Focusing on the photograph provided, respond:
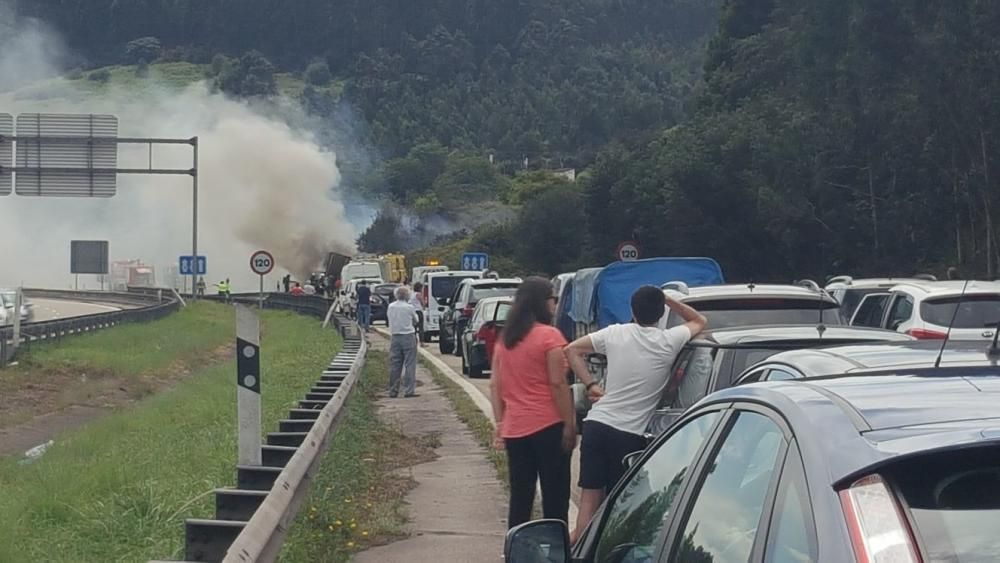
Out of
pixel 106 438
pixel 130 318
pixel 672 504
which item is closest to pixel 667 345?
pixel 672 504

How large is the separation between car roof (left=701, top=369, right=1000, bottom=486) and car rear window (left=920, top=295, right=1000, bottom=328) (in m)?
12.3

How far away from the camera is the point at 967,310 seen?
15.5 m

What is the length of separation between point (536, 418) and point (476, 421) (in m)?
9.19

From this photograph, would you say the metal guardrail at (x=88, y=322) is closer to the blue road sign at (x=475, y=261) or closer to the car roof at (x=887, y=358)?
the blue road sign at (x=475, y=261)

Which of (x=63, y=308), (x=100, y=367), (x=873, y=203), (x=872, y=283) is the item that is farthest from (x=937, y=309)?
(x=63, y=308)

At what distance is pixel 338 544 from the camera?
9656 mm

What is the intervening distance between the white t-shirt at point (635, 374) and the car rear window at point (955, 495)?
5.91 metres

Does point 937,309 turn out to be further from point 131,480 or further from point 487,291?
point 487,291

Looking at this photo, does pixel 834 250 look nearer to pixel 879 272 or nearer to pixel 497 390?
Result: pixel 879 272

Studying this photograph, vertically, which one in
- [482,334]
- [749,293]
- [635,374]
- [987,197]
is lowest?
[482,334]

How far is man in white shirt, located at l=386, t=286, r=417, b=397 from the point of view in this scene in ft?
70.8

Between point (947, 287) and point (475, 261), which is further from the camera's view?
point (475, 261)

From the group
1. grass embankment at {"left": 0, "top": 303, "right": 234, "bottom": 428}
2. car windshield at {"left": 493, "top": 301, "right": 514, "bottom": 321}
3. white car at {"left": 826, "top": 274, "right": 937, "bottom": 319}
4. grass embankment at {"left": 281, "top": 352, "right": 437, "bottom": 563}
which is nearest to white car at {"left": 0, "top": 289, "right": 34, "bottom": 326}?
grass embankment at {"left": 0, "top": 303, "right": 234, "bottom": 428}

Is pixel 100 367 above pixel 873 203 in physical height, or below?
below
